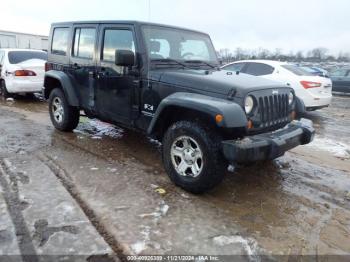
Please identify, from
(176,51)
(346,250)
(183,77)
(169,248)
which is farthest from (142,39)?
(346,250)

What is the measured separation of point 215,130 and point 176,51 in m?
1.65

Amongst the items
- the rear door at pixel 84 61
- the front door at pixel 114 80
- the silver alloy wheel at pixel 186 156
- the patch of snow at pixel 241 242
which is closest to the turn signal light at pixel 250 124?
the silver alloy wheel at pixel 186 156

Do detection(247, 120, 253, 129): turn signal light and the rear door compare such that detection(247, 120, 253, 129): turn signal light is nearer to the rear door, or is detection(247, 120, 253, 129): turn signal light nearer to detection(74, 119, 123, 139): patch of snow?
the rear door

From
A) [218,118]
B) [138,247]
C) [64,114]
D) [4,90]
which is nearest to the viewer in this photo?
[138,247]

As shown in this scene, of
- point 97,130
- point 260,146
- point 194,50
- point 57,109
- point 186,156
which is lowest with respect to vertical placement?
point 97,130

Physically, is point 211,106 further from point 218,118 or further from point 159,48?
point 159,48

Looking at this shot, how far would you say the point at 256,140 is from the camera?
12.0 feet

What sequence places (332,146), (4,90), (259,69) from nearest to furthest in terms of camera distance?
1. (332,146)
2. (259,69)
3. (4,90)

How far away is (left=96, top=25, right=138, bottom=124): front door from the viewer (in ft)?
15.8

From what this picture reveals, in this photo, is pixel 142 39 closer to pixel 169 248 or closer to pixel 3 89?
pixel 169 248

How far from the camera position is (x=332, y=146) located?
21.7ft

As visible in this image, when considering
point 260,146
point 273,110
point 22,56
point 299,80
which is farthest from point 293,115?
point 22,56

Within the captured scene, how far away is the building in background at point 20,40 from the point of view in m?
22.9

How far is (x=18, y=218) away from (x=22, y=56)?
27.3ft
